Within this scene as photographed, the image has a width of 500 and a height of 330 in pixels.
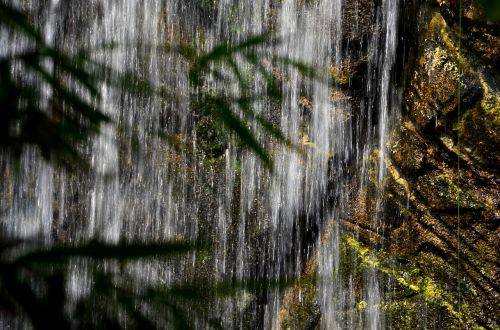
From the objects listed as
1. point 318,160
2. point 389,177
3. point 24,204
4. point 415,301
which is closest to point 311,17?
point 318,160

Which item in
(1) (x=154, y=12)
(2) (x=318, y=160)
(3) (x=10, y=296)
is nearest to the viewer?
(3) (x=10, y=296)

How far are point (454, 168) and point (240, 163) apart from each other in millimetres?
1665

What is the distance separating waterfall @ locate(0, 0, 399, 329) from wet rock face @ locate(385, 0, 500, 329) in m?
0.26

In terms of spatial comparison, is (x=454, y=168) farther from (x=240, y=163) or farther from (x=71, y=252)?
(x=71, y=252)

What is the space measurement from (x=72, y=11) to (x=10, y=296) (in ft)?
14.0

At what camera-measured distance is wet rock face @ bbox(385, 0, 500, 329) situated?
393 centimetres

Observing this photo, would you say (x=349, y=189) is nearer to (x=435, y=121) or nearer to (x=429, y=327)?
(x=435, y=121)

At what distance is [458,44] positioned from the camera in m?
4.02

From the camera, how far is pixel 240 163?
500cm

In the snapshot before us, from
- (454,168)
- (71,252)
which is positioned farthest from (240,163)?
(71,252)

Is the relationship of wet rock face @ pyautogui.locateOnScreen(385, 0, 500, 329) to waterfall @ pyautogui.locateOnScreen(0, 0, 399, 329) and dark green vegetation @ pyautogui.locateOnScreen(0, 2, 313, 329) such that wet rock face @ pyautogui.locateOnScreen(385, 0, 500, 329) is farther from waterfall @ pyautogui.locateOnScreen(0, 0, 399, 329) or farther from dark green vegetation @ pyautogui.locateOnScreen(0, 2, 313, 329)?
dark green vegetation @ pyautogui.locateOnScreen(0, 2, 313, 329)

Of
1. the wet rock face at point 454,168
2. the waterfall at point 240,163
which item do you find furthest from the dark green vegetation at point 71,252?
the waterfall at point 240,163

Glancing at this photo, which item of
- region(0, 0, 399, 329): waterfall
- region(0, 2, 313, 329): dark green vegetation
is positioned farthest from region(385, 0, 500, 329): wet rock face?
region(0, 2, 313, 329): dark green vegetation

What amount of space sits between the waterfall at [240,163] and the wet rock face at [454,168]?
0.86ft
